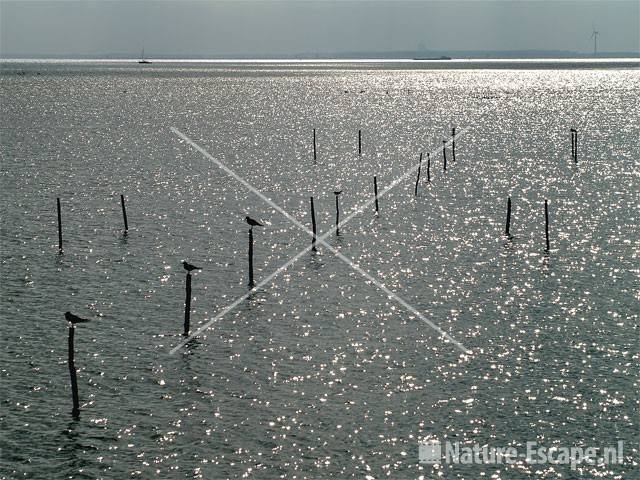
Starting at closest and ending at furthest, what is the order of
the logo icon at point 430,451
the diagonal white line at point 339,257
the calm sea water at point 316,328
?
the logo icon at point 430,451 → the calm sea water at point 316,328 → the diagonal white line at point 339,257

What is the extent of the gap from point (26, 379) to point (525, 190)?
55990 millimetres

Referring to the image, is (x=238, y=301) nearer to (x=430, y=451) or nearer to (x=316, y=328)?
(x=316, y=328)

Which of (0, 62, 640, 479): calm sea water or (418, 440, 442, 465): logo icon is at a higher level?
(0, 62, 640, 479): calm sea water

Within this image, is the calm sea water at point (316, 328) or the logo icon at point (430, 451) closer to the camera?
Result: the logo icon at point (430, 451)

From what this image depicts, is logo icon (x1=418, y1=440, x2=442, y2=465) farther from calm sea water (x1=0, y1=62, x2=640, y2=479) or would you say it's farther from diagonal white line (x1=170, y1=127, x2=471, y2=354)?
diagonal white line (x1=170, y1=127, x2=471, y2=354)

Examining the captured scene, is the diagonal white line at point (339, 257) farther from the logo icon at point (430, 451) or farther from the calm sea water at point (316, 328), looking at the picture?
the logo icon at point (430, 451)

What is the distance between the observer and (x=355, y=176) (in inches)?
3617

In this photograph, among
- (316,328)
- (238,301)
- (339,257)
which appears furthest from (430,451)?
(339,257)

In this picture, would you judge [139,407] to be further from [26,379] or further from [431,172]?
[431,172]

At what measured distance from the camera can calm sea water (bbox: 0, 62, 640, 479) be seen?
29328 millimetres

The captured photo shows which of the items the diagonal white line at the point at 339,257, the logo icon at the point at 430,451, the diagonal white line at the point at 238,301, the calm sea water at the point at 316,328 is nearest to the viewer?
the logo icon at the point at 430,451

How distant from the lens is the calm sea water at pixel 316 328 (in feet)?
96.2

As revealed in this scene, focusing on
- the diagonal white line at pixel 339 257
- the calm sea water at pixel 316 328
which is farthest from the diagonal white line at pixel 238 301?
the calm sea water at pixel 316 328

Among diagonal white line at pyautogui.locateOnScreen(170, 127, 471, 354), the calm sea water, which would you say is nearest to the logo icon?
the calm sea water
